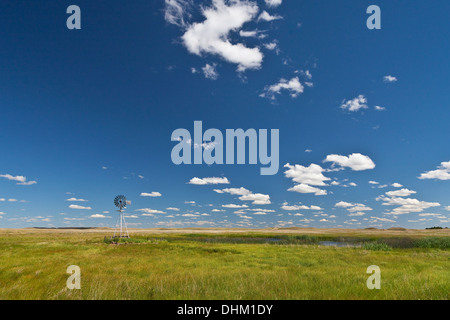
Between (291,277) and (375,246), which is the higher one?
(291,277)

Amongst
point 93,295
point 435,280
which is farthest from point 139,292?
point 435,280

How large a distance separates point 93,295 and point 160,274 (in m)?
6.26

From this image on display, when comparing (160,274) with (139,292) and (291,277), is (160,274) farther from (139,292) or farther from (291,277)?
(291,277)

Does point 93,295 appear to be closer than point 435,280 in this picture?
Yes

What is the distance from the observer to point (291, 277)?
57.1ft
